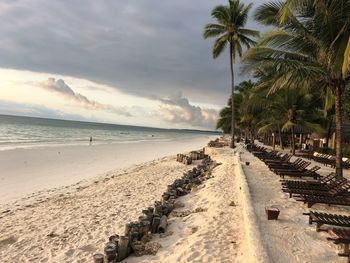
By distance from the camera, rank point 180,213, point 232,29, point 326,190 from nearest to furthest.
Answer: point 180,213
point 326,190
point 232,29

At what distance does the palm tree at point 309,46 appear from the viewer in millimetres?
9508

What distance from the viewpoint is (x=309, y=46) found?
11.3 metres

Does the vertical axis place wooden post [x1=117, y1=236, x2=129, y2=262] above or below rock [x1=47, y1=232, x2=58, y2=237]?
above

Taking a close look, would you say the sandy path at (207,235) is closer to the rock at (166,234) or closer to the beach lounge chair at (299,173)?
the rock at (166,234)

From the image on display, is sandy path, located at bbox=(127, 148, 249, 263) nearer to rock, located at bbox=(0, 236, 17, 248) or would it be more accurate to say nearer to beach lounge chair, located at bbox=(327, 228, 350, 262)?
beach lounge chair, located at bbox=(327, 228, 350, 262)

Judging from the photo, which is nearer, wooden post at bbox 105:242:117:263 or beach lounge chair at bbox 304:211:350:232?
wooden post at bbox 105:242:117:263

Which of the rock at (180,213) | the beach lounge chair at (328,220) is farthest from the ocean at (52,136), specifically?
the beach lounge chair at (328,220)

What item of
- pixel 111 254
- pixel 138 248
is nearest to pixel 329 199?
pixel 138 248

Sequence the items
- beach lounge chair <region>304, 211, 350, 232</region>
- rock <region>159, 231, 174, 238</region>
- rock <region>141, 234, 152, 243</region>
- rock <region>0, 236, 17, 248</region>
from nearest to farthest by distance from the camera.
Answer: beach lounge chair <region>304, 211, 350, 232</region> → rock <region>141, 234, 152, 243</region> → rock <region>159, 231, 174, 238</region> → rock <region>0, 236, 17, 248</region>

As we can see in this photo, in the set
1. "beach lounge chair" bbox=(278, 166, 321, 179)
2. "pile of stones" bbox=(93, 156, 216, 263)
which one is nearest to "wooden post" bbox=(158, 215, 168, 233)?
"pile of stones" bbox=(93, 156, 216, 263)

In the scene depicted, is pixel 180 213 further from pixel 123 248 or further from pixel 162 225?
pixel 123 248

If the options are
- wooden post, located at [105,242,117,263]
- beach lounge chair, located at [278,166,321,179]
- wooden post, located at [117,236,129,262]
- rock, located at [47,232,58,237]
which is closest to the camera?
wooden post, located at [105,242,117,263]

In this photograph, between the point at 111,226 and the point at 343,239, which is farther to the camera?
the point at 111,226

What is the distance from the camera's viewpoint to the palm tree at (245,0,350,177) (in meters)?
9.51
